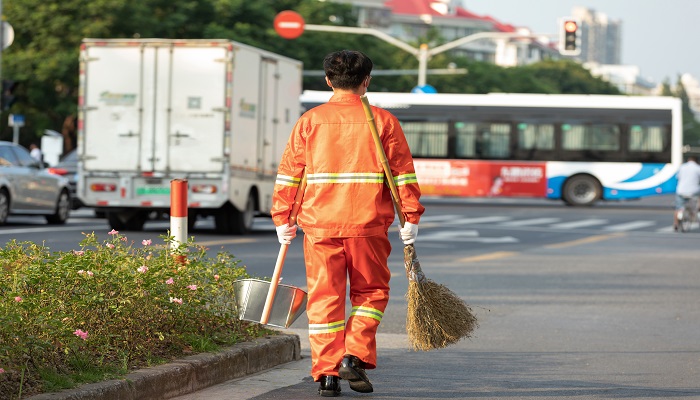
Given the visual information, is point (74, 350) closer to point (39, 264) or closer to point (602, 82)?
point (39, 264)

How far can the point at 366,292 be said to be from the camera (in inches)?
275

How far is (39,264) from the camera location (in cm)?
719

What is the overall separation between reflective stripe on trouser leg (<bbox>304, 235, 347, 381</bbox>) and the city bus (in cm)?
3450

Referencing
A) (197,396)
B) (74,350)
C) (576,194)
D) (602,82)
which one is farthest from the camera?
(602,82)

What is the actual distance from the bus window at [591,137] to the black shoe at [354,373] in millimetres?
35119

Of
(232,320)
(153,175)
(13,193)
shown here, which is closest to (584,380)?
(232,320)

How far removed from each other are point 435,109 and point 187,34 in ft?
46.1

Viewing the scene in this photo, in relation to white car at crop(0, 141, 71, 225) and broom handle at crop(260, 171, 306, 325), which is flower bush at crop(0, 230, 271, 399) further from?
white car at crop(0, 141, 71, 225)

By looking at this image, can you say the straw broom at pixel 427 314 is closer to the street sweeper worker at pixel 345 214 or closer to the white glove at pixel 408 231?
the white glove at pixel 408 231

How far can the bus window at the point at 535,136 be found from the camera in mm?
41562

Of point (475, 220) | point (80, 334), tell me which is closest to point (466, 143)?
point (475, 220)

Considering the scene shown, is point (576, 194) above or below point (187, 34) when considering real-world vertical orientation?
below

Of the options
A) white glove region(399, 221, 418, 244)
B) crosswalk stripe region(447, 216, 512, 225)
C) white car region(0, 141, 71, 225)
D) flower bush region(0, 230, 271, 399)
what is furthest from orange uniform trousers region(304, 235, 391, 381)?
crosswalk stripe region(447, 216, 512, 225)

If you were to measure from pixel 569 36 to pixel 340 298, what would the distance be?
3580 centimetres
